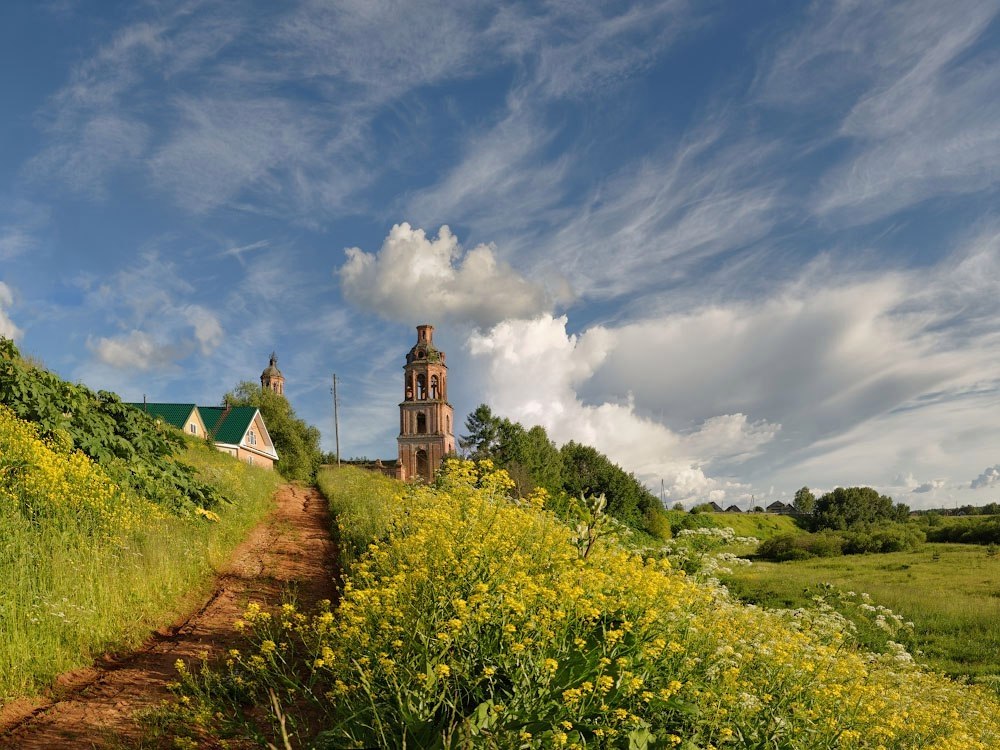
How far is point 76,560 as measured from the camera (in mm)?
7184

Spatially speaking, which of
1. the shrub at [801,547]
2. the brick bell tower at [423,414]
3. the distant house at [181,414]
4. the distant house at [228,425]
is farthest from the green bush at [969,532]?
the distant house at [181,414]

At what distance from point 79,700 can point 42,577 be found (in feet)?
6.22

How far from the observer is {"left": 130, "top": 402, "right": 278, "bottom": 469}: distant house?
42.7 metres

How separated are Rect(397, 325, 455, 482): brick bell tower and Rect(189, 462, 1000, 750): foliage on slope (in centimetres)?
6167

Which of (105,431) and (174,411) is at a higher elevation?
(174,411)

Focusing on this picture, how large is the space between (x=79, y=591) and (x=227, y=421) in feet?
147

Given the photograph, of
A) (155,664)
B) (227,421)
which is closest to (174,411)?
(227,421)

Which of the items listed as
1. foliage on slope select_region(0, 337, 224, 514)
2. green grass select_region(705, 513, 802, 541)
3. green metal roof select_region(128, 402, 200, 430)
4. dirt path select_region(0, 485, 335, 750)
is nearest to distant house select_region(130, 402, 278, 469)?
green metal roof select_region(128, 402, 200, 430)

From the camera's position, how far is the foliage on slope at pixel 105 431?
35.2ft

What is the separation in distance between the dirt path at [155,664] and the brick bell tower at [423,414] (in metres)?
55.9

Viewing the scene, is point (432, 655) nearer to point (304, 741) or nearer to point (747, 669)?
point (304, 741)

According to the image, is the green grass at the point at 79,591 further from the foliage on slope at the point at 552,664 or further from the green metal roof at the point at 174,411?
the green metal roof at the point at 174,411

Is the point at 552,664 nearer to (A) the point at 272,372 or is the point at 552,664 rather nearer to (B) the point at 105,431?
(B) the point at 105,431

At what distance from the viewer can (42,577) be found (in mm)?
6652
